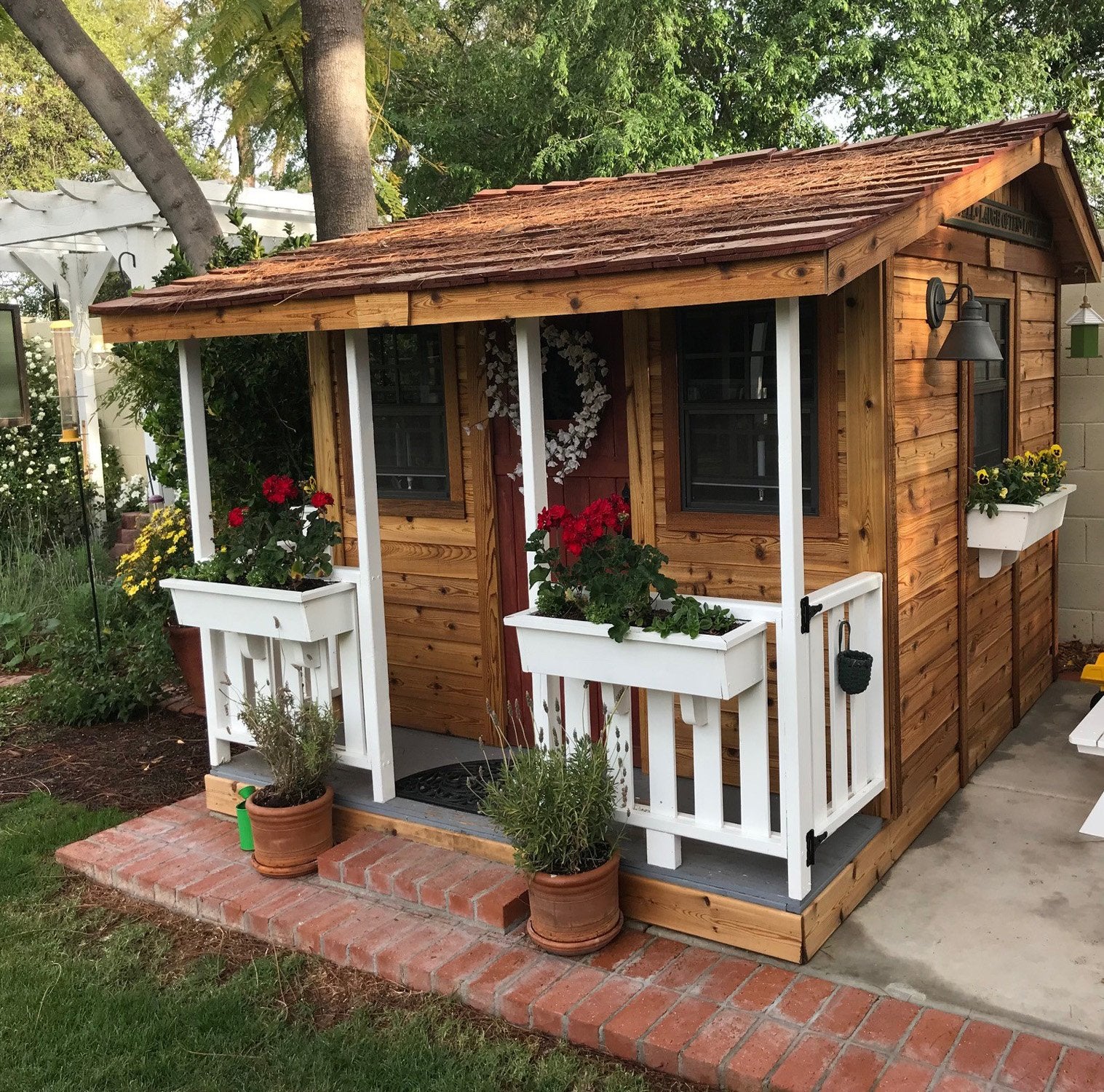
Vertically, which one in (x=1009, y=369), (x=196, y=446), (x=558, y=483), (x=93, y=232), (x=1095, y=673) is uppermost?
(x=93, y=232)

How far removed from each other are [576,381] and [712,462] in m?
0.69

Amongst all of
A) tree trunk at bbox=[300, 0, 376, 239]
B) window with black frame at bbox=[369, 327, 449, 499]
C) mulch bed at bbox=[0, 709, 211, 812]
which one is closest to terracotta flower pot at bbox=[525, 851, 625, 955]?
window with black frame at bbox=[369, 327, 449, 499]

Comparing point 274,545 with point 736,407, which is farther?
point 274,545

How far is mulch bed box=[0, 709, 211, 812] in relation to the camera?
539 cm

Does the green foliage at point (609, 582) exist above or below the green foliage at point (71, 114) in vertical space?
below

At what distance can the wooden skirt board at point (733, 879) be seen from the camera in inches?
138

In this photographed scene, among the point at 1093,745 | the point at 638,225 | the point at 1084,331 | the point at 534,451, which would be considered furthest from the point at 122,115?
the point at 1093,745

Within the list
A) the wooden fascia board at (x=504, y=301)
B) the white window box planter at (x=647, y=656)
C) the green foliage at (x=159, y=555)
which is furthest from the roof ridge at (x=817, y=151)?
the white window box planter at (x=647, y=656)

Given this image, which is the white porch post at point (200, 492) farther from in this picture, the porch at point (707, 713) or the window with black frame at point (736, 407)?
the window with black frame at point (736, 407)

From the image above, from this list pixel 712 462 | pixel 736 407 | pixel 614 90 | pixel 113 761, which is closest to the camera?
pixel 736 407

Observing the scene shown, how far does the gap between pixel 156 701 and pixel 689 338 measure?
414 cm

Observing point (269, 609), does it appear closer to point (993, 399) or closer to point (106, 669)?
point (106, 669)

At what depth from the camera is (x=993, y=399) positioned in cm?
521

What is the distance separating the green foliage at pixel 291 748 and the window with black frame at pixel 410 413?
1.22m
